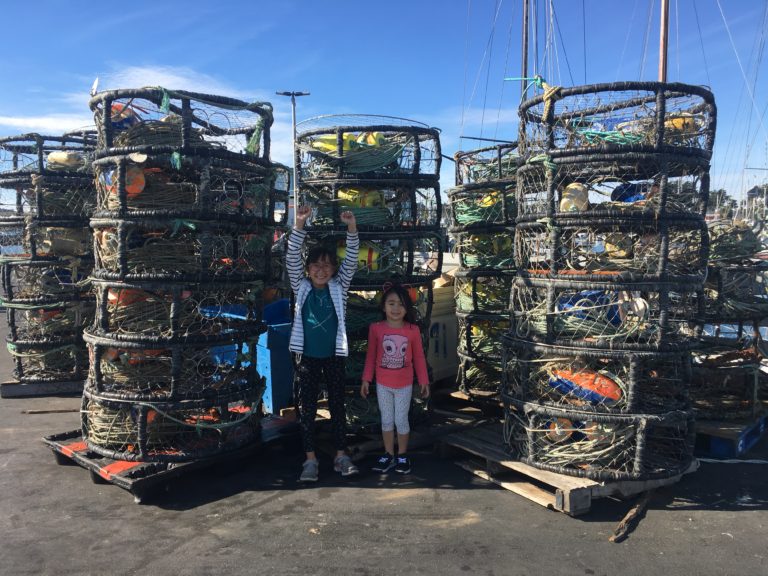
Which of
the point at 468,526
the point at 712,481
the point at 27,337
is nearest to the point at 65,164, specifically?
the point at 27,337

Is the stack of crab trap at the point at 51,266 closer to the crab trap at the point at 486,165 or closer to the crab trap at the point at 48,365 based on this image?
the crab trap at the point at 48,365

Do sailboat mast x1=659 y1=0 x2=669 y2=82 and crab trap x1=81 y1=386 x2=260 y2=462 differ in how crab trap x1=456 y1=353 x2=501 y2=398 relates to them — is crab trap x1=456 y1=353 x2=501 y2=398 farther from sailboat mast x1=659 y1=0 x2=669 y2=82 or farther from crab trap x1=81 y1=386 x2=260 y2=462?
sailboat mast x1=659 y1=0 x2=669 y2=82

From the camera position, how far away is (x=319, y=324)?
519 centimetres

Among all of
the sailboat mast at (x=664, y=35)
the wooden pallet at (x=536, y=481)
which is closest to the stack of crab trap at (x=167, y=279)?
the wooden pallet at (x=536, y=481)

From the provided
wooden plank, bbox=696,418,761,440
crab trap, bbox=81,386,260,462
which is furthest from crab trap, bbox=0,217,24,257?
wooden plank, bbox=696,418,761,440

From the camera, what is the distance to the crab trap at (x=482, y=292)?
721 cm

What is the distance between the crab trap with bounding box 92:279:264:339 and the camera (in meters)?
4.77

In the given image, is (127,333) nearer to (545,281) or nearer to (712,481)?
(545,281)

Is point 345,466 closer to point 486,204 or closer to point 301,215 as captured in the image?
Answer: point 301,215

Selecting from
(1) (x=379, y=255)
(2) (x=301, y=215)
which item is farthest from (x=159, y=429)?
(1) (x=379, y=255)

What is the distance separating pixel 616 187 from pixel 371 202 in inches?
92.7

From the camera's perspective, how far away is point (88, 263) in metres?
8.33

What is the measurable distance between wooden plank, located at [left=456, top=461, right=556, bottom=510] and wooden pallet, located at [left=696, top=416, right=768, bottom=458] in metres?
2.24

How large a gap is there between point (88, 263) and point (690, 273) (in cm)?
769
